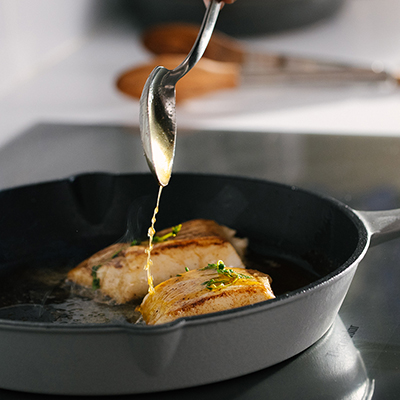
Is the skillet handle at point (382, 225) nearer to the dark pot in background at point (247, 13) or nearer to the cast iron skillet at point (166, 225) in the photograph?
the cast iron skillet at point (166, 225)

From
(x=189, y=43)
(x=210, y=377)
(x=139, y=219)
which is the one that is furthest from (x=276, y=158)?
(x=210, y=377)

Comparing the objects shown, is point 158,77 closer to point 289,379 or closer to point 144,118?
point 144,118

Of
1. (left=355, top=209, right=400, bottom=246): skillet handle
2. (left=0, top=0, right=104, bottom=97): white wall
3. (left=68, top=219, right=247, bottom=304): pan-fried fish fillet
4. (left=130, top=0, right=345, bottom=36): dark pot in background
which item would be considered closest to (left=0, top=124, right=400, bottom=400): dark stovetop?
(left=355, top=209, right=400, bottom=246): skillet handle

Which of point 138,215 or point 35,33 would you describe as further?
point 35,33

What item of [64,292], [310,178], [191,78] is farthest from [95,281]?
[191,78]

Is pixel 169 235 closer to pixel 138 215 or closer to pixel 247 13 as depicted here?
pixel 138 215

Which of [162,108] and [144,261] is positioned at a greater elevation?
[162,108]

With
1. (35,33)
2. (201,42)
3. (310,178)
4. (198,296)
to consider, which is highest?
(201,42)

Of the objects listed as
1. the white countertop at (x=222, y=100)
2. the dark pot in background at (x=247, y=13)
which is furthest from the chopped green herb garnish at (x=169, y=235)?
the dark pot in background at (x=247, y=13)
